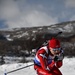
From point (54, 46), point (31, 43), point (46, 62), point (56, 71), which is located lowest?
point (31, 43)

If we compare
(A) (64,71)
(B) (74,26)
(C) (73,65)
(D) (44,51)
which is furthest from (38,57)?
(B) (74,26)

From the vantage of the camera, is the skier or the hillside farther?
the hillside

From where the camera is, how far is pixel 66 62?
18.1 meters

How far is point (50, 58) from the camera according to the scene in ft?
24.0

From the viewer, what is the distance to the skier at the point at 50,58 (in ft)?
23.4

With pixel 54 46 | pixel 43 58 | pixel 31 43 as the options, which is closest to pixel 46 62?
pixel 43 58

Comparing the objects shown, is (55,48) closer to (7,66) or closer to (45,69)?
(45,69)

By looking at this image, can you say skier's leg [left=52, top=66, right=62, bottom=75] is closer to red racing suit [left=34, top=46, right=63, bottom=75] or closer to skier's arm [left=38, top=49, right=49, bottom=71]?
red racing suit [left=34, top=46, right=63, bottom=75]

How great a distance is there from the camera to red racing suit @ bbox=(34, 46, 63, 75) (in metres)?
7.12

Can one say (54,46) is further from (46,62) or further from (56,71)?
(56,71)

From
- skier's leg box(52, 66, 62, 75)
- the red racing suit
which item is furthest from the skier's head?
skier's leg box(52, 66, 62, 75)

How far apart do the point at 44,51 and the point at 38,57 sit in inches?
7.4

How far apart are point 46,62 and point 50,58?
0.16 metres

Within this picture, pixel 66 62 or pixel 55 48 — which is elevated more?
pixel 55 48
